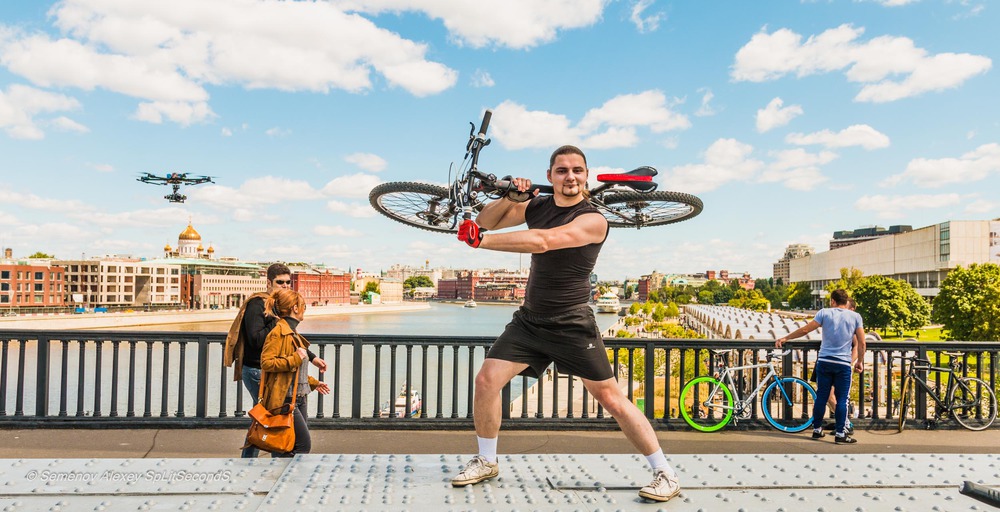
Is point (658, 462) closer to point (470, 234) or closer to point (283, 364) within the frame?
point (470, 234)

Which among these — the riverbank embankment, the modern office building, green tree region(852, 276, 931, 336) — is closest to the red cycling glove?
green tree region(852, 276, 931, 336)

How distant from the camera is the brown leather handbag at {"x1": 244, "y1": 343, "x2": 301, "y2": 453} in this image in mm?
4293

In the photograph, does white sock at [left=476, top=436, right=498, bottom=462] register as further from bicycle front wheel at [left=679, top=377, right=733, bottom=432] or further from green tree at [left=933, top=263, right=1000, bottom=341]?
green tree at [left=933, top=263, right=1000, bottom=341]

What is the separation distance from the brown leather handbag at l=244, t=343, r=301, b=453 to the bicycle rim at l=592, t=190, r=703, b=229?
3540 mm

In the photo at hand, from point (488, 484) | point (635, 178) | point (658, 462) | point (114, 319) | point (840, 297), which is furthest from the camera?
point (114, 319)

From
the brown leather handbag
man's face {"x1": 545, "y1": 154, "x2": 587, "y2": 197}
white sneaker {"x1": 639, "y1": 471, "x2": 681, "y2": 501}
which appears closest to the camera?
white sneaker {"x1": 639, "y1": 471, "x2": 681, "y2": 501}

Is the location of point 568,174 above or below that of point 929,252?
below

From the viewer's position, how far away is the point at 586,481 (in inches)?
118

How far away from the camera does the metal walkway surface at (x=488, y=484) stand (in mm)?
2662

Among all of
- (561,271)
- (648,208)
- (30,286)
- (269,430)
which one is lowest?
(30,286)

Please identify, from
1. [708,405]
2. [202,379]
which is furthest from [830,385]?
[202,379]

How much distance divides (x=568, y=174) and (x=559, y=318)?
0.74 meters

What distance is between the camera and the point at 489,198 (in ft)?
16.0

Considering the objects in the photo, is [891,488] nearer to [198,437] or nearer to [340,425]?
[340,425]
